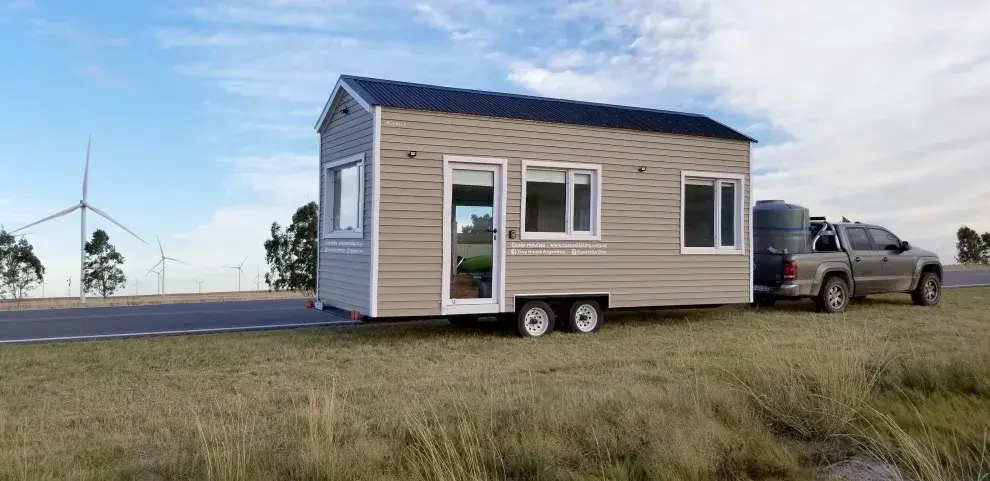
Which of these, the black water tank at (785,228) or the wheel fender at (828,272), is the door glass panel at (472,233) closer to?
the black water tank at (785,228)

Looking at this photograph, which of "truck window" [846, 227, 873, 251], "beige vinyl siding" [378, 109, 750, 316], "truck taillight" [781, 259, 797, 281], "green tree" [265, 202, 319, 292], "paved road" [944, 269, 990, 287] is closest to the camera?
"beige vinyl siding" [378, 109, 750, 316]

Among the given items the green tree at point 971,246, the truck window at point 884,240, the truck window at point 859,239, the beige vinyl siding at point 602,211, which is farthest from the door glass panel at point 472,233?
the green tree at point 971,246

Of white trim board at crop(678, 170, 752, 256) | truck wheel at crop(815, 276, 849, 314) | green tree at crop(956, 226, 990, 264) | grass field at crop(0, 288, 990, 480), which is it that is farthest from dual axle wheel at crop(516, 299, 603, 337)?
green tree at crop(956, 226, 990, 264)

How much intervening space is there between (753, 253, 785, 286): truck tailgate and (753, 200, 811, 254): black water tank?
0.54 feet

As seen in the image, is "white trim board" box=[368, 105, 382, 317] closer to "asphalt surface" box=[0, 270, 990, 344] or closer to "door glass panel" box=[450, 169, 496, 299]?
"door glass panel" box=[450, 169, 496, 299]

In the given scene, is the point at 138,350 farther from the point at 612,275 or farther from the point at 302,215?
the point at 302,215

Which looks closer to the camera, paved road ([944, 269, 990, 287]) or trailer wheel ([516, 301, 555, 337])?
trailer wheel ([516, 301, 555, 337])

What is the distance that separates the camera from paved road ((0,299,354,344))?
11859mm

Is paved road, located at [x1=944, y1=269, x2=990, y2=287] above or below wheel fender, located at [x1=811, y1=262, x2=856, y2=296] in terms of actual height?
below

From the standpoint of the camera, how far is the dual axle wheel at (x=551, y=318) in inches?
422

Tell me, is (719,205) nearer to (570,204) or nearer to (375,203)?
(570,204)

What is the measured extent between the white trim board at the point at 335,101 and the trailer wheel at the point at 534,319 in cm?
354

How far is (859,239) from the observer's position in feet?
46.2

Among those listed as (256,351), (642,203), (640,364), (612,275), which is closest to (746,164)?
(642,203)
